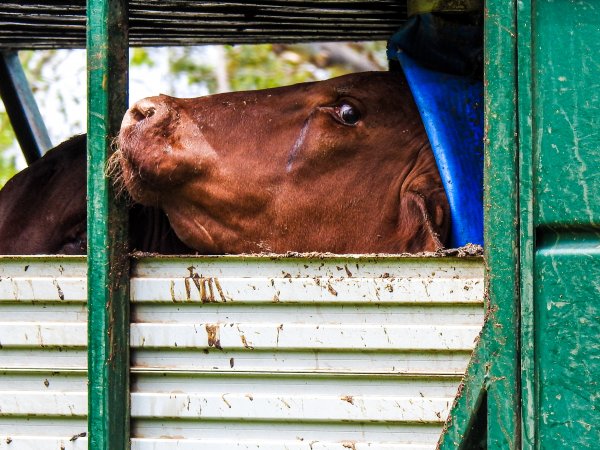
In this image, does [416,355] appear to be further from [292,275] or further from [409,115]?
[409,115]

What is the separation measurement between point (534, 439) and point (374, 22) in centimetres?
255

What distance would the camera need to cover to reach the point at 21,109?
16.0 feet

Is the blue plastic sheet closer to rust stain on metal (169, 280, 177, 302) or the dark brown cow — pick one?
the dark brown cow

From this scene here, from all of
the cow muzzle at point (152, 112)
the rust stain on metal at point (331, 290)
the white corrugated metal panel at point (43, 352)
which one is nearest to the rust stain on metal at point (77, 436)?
the white corrugated metal panel at point (43, 352)

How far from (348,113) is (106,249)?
140cm

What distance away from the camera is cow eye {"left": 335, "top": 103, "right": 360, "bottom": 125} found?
359 centimetres

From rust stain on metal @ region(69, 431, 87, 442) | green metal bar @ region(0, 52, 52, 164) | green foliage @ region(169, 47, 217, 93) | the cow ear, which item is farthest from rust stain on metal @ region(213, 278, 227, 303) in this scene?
green foliage @ region(169, 47, 217, 93)

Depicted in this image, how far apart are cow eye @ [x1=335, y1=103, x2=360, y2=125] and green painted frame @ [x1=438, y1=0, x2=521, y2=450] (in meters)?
1.27

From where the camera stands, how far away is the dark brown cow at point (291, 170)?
326cm

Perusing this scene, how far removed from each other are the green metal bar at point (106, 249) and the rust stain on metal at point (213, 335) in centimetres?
23

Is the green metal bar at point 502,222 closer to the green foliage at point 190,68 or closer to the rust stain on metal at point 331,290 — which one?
the rust stain on metal at point 331,290

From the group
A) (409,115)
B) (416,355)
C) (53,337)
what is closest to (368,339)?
(416,355)

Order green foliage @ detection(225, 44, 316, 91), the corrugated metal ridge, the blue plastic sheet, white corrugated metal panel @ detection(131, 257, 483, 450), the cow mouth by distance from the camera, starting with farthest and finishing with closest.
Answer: green foliage @ detection(225, 44, 316, 91) < the corrugated metal ridge < the blue plastic sheet < the cow mouth < white corrugated metal panel @ detection(131, 257, 483, 450)

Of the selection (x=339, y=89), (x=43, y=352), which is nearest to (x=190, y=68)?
(x=339, y=89)
